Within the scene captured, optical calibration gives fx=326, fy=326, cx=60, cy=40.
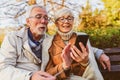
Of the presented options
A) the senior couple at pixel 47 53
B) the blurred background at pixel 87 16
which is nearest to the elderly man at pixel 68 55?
the senior couple at pixel 47 53

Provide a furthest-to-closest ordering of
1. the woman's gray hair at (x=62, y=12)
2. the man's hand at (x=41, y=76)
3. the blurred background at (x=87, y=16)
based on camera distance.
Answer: the blurred background at (x=87, y=16) < the woman's gray hair at (x=62, y=12) < the man's hand at (x=41, y=76)

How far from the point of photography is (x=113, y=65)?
264 cm

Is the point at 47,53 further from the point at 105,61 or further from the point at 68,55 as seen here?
the point at 105,61

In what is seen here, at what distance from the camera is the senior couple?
236 cm

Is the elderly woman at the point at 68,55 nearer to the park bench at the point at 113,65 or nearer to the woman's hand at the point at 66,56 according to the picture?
the woman's hand at the point at 66,56

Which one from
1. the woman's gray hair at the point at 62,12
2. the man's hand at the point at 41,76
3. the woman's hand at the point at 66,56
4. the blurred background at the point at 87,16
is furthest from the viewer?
the blurred background at the point at 87,16

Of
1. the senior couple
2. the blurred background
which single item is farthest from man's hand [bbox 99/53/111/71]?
the blurred background

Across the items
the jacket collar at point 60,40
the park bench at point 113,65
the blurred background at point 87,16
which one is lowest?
the park bench at point 113,65

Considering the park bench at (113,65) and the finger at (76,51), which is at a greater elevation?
the finger at (76,51)

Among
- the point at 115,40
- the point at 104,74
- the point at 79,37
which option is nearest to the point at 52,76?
the point at 79,37

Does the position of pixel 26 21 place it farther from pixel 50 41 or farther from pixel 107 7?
pixel 107 7

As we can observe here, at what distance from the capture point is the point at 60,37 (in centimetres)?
253

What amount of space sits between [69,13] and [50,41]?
0.26 meters

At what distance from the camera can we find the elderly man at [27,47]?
2371mm
